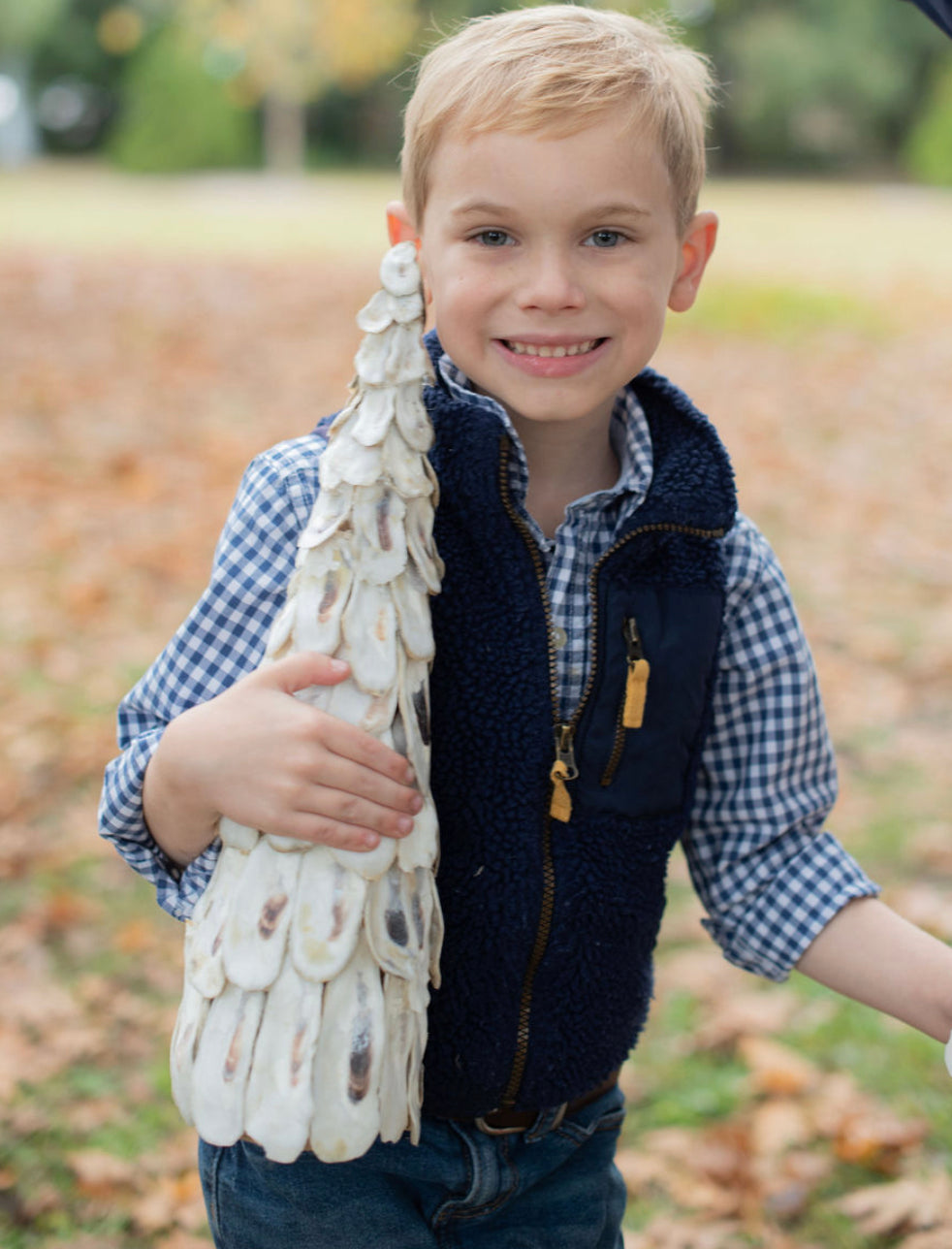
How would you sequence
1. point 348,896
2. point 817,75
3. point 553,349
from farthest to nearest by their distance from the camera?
point 817,75 → point 553,349 → point 348,896

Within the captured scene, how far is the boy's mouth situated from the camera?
1635 mm

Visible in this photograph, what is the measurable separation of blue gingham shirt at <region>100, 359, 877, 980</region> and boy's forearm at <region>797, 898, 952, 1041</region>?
0.09 feet

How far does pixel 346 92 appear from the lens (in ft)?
119

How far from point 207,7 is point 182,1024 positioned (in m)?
24.3

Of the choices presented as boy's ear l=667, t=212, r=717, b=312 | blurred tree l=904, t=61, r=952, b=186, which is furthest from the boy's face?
blurred tree l=904, t=61, r=952, b=186

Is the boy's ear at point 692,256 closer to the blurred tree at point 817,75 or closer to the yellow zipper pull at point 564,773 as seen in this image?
the yellow zipper pull at point 564,773

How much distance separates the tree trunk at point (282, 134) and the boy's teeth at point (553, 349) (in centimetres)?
3353

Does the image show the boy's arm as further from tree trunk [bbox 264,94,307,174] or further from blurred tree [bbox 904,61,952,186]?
tree trunk [bbox 264,94,307,174]

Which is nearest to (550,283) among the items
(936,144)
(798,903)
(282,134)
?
(798,903)

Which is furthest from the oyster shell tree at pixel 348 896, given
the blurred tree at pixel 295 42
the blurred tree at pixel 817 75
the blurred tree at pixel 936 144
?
the blurred tree at pixel 817 75

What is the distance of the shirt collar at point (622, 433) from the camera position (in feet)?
5.39

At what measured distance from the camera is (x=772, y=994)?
3.26 meters

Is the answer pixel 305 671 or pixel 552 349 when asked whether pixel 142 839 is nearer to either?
pixel 305 671

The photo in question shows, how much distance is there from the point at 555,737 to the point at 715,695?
0.32m
